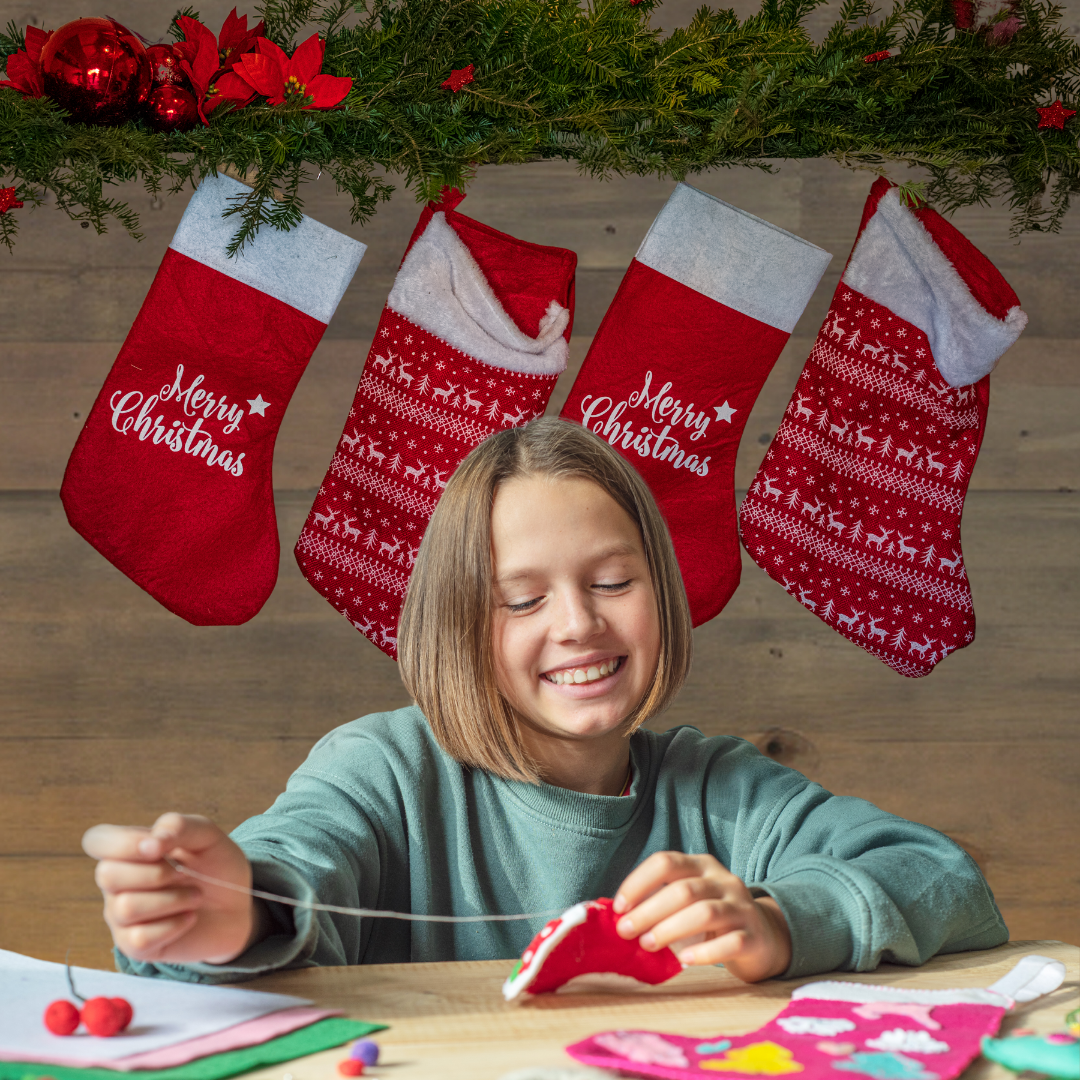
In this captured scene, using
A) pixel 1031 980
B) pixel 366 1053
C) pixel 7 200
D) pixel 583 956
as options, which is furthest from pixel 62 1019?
pixel 7 200

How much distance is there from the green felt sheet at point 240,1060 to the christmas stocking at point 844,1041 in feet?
0.42

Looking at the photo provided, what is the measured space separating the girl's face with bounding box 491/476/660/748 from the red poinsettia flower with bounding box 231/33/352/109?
26.5 inches

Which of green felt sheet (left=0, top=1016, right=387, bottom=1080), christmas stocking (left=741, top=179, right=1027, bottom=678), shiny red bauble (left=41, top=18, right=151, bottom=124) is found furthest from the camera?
christmas stocking (left=741, top=179, right=1027, bottom=678)

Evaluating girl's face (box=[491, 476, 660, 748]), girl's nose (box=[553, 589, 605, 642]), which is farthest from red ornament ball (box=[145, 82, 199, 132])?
girl's nose (box=[553, 589, 605, 642])

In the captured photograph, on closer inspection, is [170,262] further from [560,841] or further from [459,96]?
[560,841]

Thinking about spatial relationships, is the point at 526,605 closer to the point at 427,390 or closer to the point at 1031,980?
the point at 1031,980

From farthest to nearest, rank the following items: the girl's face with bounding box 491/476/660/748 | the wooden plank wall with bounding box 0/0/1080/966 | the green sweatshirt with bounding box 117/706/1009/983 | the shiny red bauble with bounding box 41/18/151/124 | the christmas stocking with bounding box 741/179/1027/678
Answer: the wooden plank wall with bounding box 0/0/1080/966 < the christmas stocking with bounding box 741/179/1027/678 < the shiny red bauble with bounding box 41/18/151/124 < the girl's face with bounding box 491/476/660/748 < the green sweatshirt with bounding box 117/706/1009/983

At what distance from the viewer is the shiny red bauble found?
134cm

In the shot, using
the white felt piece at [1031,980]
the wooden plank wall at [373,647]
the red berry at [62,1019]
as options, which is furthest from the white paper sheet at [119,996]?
the wooden plank wall at [373,647]

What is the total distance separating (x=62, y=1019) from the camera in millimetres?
621

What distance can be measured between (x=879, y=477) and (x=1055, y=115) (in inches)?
20.8

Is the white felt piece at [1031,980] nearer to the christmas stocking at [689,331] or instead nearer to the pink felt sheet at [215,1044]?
the pink felt sheet at [215,1044]

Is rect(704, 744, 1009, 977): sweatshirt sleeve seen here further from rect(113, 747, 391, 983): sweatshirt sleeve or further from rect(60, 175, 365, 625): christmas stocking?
rect(60, 175, 365, 625): christmas stocking

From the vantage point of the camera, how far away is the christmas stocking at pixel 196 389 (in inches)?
63.4
